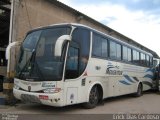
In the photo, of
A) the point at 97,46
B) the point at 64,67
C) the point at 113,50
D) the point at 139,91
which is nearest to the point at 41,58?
Result: the point at 64,67

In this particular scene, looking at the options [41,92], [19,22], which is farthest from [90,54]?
[19,22]

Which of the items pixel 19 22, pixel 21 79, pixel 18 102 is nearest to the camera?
pixel 21 79

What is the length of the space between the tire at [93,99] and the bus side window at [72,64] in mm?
1346

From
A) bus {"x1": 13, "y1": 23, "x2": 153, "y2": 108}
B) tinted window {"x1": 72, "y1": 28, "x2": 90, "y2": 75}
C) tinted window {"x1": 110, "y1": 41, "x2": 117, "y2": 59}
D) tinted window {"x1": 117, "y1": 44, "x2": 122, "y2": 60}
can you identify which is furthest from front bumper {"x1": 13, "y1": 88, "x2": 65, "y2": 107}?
tinted window {"x1": 117, "y1": 44, "x2": 122, "y2": 60}

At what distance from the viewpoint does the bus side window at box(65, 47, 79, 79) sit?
938 centimetres

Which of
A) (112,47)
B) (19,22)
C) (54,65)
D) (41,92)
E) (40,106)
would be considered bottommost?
(40,106)

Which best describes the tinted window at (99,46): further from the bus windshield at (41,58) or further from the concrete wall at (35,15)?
the concrete wall at (35,15)

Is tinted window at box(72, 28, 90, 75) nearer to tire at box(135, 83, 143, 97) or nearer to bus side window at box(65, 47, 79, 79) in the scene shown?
bus side window at box(65, 47, 79, 79)

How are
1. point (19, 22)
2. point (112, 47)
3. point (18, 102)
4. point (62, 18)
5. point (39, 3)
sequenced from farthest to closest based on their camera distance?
point (62, 18), point (39, 3), point (19, 22), point (112, 47), point (18, 102)

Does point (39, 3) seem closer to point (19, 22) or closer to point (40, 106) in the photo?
point (19, 22)

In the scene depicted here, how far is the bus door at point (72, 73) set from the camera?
9305 millimetres

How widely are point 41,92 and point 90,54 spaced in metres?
2.56

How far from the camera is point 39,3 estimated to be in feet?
53.2

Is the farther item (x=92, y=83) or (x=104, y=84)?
(x=104, y=84)
